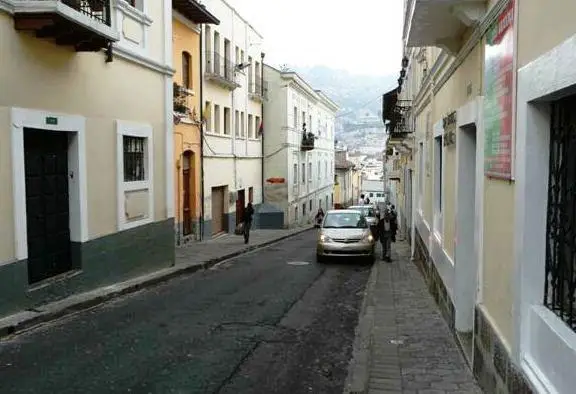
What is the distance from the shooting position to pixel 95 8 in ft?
33.9

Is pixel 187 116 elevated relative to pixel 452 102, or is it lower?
elevated

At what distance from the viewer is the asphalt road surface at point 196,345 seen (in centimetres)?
634

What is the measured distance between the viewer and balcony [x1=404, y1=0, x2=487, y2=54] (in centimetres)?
645

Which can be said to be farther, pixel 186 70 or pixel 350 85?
pixel 350 85

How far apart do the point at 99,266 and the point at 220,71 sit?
53.7 feet

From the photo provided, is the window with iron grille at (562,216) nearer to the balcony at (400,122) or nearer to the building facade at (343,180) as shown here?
the balcony at (400,122)

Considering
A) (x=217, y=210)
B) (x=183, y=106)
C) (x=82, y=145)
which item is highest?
(x=183, y=106)

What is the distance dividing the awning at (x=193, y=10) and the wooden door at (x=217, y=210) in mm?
6886

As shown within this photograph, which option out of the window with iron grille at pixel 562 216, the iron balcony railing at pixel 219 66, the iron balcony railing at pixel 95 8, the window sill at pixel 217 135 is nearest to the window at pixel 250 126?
the window sill at pixel 217 135

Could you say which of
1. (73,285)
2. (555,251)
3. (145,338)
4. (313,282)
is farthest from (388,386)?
(313,282)

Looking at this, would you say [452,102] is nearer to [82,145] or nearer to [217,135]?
[82,145]

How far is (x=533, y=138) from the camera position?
402cm

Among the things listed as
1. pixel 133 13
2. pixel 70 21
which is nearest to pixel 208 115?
pixel 133 13

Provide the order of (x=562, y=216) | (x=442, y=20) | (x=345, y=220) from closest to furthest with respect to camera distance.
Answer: (x=562, y=216), (x=442, y=20), (x=345, y=220)
